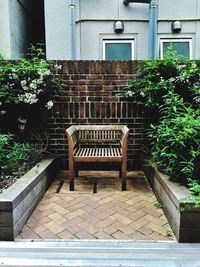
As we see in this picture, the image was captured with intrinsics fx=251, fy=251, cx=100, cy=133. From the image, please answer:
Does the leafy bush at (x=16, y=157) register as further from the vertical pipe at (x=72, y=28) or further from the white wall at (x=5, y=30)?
the white wall at (x=5, y=30)

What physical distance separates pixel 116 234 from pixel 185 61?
246 centimetres

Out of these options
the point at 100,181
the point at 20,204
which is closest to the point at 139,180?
the point at 100,181

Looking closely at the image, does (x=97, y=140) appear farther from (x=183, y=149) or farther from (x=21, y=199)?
(x=21, y=199)

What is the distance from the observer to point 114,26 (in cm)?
526

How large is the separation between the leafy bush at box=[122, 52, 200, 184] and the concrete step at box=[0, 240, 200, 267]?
74 cm

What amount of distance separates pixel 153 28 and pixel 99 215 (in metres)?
4.20

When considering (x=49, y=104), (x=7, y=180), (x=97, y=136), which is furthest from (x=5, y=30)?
(x=7, y=180)

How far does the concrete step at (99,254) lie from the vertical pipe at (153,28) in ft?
13.7

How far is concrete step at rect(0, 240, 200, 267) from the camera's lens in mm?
1590

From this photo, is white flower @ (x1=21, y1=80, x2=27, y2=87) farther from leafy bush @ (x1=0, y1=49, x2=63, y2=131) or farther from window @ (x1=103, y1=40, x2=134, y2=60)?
window @ (x1=103, y1=40, x2=134, y2=60)

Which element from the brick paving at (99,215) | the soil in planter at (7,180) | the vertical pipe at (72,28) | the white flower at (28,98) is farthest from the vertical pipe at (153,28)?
the soil in planter at (7,180)

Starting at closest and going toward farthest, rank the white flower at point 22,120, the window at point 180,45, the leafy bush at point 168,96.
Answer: the leafy bush at point 168,96 < the white flower at point 22,120 < the window at point 180,45

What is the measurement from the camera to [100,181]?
10.5 ft

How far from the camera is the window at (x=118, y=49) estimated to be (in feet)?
17.6
